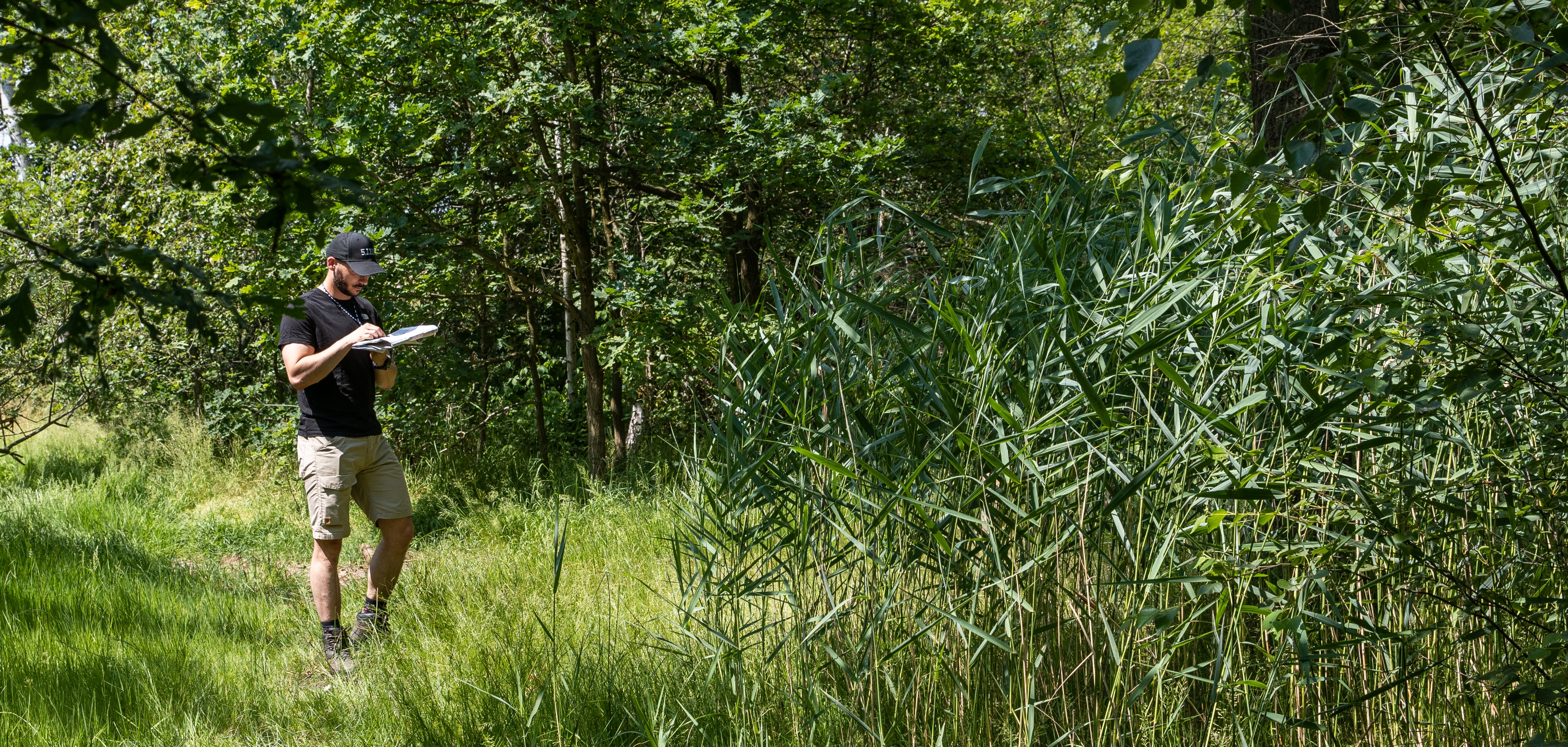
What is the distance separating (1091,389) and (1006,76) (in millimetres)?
6417

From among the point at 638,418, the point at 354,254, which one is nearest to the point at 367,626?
the point at 354,254

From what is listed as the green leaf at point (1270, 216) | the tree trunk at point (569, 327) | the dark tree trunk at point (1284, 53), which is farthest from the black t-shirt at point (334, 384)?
the dark tree trunk at point (1284, 53)

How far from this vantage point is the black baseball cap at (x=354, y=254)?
4074mm

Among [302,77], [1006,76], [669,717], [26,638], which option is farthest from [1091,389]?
[302,77]

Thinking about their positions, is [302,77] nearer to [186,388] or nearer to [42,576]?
[186,388]

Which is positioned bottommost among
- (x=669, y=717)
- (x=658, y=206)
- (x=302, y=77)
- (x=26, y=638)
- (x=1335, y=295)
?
(x=669, y=717)

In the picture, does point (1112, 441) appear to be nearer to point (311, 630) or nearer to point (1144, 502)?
point (1144, 502)

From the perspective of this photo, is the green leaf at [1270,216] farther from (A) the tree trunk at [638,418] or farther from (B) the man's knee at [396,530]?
(A) the tree trunk at [638,418]

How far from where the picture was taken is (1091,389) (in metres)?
2.09

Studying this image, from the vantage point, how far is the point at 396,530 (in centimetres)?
414

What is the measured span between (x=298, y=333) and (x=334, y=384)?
0.24m

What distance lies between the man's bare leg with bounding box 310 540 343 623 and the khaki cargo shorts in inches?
2.0

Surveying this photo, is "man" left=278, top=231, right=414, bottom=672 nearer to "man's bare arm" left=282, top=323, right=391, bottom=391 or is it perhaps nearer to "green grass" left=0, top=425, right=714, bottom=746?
"man's bare arm" left=282, top=323, right=391, bottom=391

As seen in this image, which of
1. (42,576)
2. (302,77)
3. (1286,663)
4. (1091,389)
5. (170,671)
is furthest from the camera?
(302,77)
